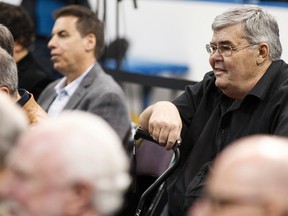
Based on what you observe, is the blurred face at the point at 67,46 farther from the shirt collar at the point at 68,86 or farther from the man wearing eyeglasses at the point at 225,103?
the man wearing eyeglasses at the point at 225,103

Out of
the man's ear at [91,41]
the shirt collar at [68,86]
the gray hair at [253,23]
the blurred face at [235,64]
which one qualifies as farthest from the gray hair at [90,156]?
the man's ear at [91,41]

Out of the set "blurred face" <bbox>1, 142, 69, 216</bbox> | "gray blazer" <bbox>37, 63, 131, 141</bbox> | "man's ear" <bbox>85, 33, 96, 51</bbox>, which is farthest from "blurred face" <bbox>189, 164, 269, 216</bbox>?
"man's ear" <bbox>85, 33, 96, 51</bbox>

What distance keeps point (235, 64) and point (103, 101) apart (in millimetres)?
1667

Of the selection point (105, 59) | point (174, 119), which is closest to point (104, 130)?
point (174, 119)

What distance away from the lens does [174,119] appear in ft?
14.3

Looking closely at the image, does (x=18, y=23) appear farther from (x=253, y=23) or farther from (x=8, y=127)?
(x=8, y=127)

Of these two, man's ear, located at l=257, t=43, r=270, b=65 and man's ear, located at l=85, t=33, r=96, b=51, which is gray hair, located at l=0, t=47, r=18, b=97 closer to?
man's ear, located at l=257, t=43, r=270, b=65

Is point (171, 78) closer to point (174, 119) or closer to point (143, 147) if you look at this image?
point (143, 147)

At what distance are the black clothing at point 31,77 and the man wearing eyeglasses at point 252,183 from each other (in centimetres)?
443

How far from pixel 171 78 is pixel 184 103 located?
223cm

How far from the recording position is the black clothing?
258 inches

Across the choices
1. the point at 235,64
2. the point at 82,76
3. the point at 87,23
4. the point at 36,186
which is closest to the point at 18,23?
the point at 87,23

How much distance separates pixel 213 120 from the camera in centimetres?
448

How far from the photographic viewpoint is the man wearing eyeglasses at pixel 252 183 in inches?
84.1
